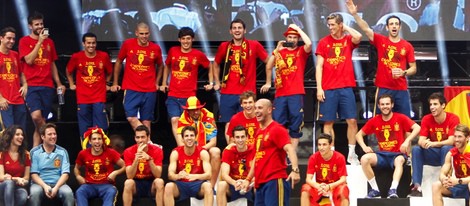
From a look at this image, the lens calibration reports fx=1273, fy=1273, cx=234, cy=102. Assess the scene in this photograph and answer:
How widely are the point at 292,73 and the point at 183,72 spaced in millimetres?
1339

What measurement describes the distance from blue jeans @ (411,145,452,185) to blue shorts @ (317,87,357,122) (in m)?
0.85

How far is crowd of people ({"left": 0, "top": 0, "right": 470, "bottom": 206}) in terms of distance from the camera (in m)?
13.1

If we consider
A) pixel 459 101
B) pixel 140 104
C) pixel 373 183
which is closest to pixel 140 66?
pixel 140 104

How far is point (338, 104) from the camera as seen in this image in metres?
13.9

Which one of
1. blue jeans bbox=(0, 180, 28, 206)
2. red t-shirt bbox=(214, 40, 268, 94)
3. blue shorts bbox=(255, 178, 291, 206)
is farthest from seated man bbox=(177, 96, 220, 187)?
blue jeans bbox=(0, 180, 28, 206)

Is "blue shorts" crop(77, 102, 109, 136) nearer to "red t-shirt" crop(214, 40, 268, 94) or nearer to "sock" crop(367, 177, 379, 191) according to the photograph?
"red t-shirt" crop(214, 40, 268, 94)

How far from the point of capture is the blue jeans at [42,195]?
13383 mm

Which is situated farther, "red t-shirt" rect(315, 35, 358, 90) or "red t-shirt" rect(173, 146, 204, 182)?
"red t-shirt" rect(315, 35, 358, 90)

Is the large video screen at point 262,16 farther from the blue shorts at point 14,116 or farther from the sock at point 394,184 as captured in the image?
the sock at point 394,184

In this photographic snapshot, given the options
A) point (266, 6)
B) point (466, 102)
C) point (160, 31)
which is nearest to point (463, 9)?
point (466, 102)

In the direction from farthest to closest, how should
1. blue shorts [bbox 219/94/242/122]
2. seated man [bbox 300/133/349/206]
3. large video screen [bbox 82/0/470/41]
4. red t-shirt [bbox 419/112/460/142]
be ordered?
large video screen [bbox 82/0/470/41]
blue shorts [bbox 219/94/242/122]
red t-shirt [bbox 419/112/460/142]
seated man [bbox 300/133/349/206]

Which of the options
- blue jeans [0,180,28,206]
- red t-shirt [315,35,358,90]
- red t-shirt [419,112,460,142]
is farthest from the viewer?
red t-shirt [315,35,358,90]

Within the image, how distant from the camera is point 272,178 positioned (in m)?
12.6

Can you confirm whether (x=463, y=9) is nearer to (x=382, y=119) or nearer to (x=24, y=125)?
(x=382, y=119)
